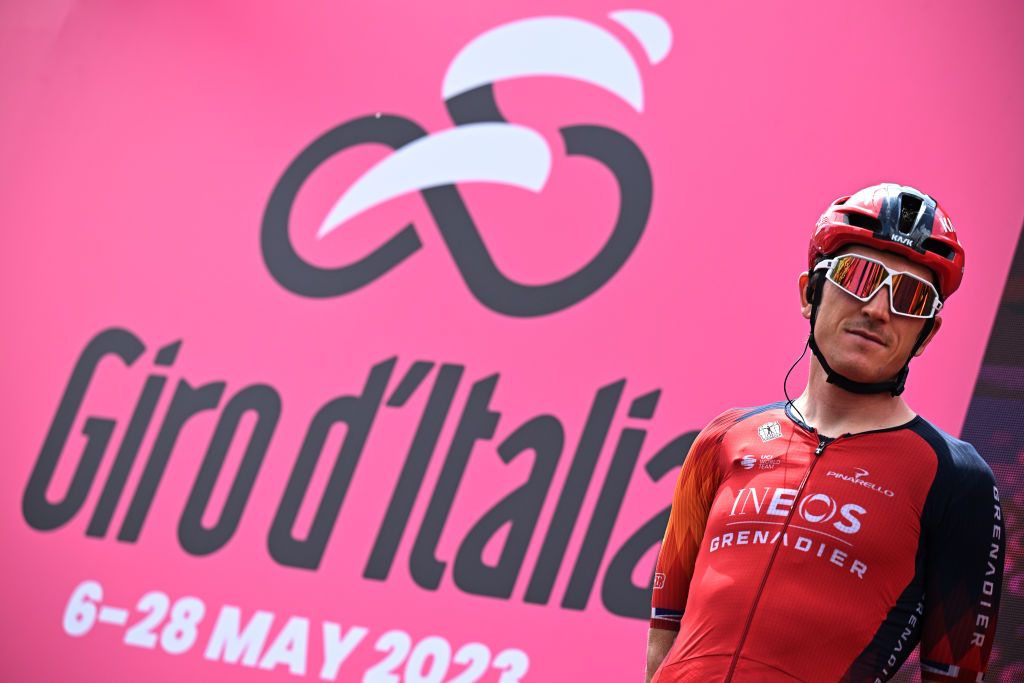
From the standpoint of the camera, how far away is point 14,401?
3297mm

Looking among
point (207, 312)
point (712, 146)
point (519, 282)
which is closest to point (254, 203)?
point (207, 312)

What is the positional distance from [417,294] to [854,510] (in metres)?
1.88

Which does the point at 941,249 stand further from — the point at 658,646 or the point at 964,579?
the point at 658,646

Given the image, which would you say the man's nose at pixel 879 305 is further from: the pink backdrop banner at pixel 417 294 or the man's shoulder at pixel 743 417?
the pink backdrop banner at pixel 417 294

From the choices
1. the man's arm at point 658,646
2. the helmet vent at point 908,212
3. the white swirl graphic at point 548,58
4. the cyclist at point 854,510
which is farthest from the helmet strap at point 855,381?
the white swirl graphic at point 548,58

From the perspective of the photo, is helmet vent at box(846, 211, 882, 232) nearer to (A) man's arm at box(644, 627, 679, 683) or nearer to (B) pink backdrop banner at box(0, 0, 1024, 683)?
(A) man's arm at box(644, 627, 679, 683)

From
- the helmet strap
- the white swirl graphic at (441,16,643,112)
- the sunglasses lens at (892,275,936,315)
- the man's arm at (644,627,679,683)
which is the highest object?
the white swirl graphic at (441,16,643,112)

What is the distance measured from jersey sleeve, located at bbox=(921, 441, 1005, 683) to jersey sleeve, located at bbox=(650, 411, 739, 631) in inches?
11.6

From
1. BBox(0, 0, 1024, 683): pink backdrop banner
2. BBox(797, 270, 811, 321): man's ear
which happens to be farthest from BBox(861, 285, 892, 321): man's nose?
BBox(0, 0, 1024, 683): pink backdrop banner

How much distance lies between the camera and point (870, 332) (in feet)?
4.50

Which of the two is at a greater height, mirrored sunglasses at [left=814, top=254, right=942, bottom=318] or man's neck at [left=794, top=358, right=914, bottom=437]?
mirrored sunglasses at [left=814, top=254, right=942, bottom=318]

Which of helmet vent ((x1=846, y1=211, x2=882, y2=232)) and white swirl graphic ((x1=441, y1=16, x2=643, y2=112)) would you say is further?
white swirl graphic ((x1=441, y1=16, x2=643, y2=112))

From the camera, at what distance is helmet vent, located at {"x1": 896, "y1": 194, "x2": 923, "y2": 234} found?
55.1 inches

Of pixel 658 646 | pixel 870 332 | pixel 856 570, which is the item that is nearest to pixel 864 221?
pixel 870 332
